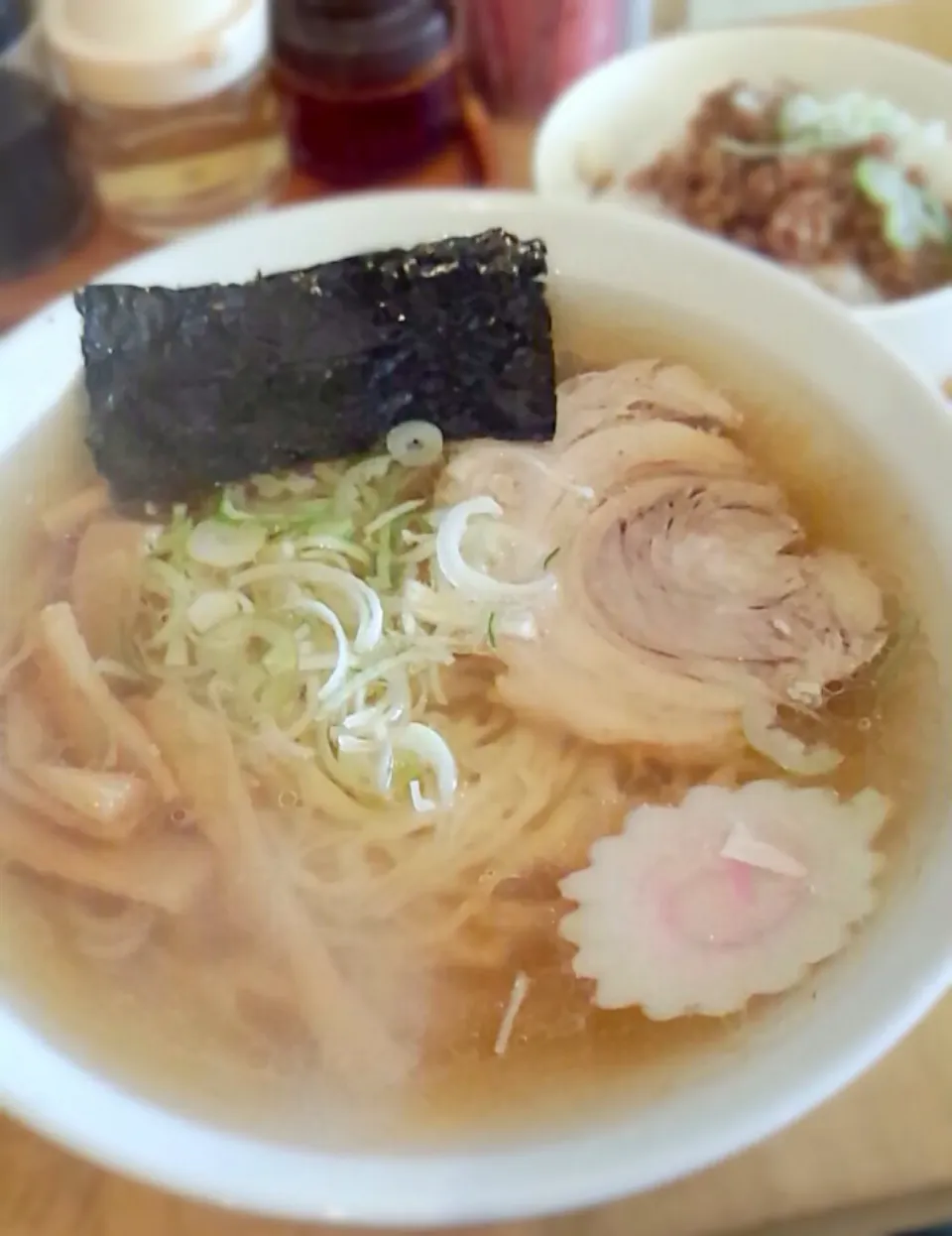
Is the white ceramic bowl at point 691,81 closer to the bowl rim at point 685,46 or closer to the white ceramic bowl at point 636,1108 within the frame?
the bowl rim at point 685,46

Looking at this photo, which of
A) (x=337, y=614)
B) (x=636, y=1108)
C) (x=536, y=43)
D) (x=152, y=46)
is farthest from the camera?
(x=536, y=43)

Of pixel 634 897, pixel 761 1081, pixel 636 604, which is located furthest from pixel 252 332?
pixel 761 1081

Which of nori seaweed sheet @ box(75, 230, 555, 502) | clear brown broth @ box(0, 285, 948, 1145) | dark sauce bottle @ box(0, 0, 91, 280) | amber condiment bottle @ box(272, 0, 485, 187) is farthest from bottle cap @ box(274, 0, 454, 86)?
clear brown broth @ box(0, 285, 948, 1145)

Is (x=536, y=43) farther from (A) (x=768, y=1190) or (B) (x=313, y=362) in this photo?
(A) (x=768, y=1190)

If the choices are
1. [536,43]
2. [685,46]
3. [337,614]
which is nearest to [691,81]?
[685,46]

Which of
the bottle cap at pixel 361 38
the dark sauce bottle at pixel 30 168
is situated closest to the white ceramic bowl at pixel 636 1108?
the bottle cap at pixel 361 38
